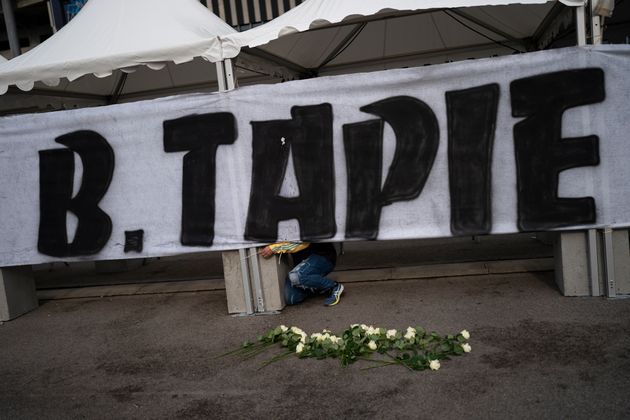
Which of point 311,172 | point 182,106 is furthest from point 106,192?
point 311,172

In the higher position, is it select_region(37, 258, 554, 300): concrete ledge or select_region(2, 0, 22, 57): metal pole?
select_region(2, 0, 22, 57): metal pole

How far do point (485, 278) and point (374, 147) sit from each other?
1.94 metres

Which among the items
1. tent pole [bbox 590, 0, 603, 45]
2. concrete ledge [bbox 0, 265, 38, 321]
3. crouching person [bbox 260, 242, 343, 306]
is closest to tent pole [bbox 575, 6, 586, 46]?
A: tent pole [bbox 590, 0, 603, 45]

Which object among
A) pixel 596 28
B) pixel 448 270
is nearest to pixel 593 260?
pixel 448 270

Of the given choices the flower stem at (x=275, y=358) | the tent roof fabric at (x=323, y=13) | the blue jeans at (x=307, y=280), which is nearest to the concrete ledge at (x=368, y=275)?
the blue jeans at (x=307, y=280)

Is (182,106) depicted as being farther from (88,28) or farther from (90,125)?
(88,28)

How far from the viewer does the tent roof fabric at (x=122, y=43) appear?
5125 millimetres

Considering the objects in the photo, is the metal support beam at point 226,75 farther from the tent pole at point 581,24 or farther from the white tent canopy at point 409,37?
the tent pole at point 581,24

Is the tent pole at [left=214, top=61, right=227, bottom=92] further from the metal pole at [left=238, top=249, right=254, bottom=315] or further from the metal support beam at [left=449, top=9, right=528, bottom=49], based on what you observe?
the metal support beam at [left=449, top=9, right=528, bottom=49]

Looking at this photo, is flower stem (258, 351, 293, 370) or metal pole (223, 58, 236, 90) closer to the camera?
flower stem (258, 351, 293, 370)

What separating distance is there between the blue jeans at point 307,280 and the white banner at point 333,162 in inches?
12.2

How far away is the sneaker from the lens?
17.6ft

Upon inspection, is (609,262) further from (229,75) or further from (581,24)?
(229,75)

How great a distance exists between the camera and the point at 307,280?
5.33 m
